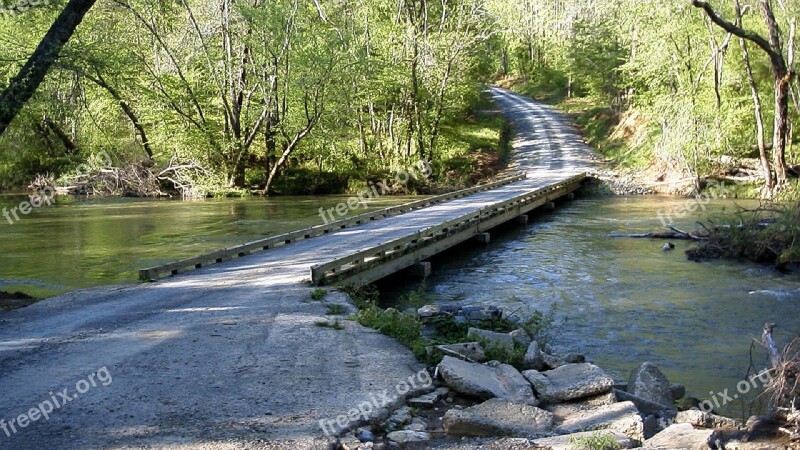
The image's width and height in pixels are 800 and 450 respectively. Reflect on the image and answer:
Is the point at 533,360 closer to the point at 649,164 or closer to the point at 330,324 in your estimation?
the point at 330,324

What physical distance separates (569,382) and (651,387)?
1.02m

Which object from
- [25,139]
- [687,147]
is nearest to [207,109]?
[25,139]

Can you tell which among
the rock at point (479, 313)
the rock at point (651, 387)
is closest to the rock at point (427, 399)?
the rock at point (651, 387)

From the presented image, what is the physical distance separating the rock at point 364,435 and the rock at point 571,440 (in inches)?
57.4

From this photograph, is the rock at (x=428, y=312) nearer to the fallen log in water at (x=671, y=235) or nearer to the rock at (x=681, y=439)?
the rock at (x=681, y=439)

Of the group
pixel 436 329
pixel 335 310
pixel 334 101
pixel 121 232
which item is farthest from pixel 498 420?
pixel 334 101

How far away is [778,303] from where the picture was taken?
13914mm

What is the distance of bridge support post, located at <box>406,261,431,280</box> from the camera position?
17.6 meters

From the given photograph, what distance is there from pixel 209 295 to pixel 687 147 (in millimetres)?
25894

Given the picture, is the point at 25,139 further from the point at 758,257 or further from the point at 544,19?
the point at 544,19

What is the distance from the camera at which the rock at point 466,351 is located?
8.77 meters

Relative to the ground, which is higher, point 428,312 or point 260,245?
point 260,245

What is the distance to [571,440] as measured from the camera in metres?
6.22

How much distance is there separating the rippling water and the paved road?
4.09 m
